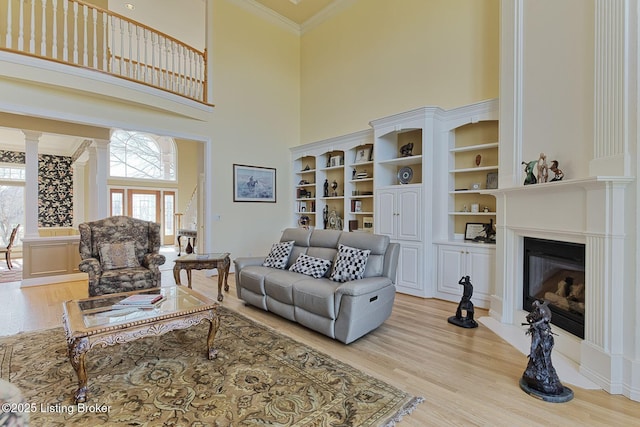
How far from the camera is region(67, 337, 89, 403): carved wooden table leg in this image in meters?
1.97

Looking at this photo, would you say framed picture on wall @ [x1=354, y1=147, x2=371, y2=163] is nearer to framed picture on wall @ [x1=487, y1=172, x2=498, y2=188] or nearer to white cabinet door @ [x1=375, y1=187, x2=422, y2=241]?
white cabinet door @ [x1=375, y1=187, x2=422, y2=241]

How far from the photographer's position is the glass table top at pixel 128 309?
2244 millimetres

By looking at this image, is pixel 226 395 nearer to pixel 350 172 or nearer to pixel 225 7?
pixel 350 172

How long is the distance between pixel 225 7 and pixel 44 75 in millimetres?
3537

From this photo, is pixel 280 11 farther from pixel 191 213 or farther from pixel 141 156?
pixel 141 156

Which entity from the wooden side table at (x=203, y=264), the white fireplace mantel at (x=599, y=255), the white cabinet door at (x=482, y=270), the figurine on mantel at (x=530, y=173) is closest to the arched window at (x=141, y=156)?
the wooden side table at (x=203, y=264)

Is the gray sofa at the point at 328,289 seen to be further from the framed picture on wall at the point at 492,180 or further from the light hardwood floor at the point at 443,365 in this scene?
the framed picture on wall at the point at 492,180

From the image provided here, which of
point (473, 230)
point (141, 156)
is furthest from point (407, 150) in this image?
point (141, 156)

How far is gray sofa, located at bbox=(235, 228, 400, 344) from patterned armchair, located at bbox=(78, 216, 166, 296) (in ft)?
4.07

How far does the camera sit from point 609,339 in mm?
2207

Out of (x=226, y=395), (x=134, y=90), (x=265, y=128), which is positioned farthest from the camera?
(x=265, y=128)

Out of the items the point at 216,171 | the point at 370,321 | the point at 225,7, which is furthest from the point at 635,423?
the point at 225,7

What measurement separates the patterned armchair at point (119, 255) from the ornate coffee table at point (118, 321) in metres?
1.13

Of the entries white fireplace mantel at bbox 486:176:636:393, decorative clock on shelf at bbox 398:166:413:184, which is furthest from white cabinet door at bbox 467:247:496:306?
decorative clock on shelf at bbox 398:166:413:184
